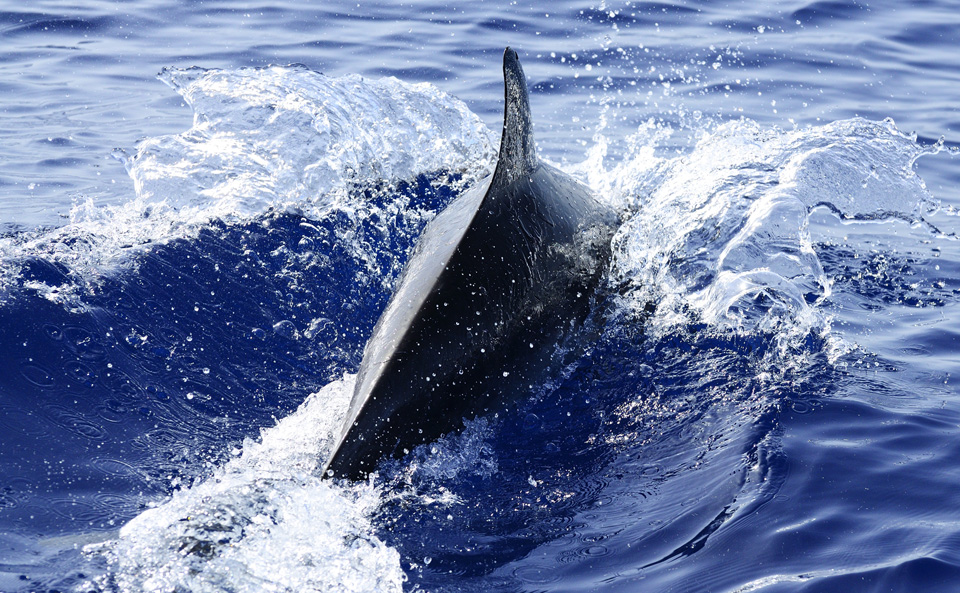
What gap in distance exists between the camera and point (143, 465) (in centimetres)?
495

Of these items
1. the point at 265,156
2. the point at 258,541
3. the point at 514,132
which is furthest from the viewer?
the point at 265,156

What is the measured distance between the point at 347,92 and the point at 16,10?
27.6 feet

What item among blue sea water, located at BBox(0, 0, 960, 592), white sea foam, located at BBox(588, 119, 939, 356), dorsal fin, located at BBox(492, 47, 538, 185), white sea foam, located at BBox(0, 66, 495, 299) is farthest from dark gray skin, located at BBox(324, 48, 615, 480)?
white sea foam, located at BBox(0, 66, 495, 299)

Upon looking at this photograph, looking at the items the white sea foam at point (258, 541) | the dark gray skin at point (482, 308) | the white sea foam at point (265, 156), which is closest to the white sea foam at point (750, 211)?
the dark gray skin at point (482, 308)

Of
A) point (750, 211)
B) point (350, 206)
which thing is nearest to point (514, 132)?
point (750, 211)

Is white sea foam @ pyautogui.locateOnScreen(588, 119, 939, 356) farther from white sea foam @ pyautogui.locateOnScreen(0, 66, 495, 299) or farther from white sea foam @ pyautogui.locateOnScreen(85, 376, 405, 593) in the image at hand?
white sea foam @ pyautogui.locateOnScreen(85, 376, 405, 593)

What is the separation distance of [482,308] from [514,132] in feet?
3.81

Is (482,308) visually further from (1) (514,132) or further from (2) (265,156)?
(2) (265,156)

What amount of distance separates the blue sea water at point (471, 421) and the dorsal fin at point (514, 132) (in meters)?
1.12

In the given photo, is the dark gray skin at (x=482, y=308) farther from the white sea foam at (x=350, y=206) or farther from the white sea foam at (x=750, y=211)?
the white sea foam at (x=750, y=211)

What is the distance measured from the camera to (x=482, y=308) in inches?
203

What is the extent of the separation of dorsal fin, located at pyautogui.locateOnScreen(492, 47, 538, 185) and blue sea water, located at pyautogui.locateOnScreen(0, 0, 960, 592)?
1.12 metres

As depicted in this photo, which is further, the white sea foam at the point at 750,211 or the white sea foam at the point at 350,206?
the white sea foam at the point at 750,211

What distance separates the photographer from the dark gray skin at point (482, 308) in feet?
15.5
